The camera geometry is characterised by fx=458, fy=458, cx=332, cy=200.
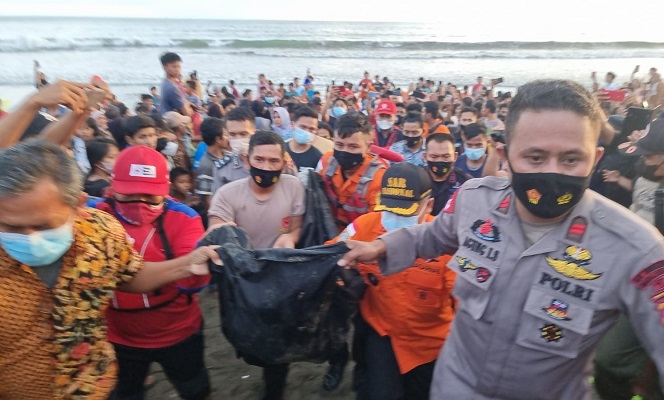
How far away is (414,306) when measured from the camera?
106 inches

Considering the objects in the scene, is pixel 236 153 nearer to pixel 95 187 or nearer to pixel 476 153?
pixel 95 187

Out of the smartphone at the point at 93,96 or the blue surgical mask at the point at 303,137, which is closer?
the smartphone at the point at 93,96

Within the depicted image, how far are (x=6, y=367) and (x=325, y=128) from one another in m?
6.01

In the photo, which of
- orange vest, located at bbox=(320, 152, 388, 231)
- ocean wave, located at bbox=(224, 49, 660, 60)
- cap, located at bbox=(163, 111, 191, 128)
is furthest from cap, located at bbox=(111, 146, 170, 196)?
ocean wave, located at bbox=(224, 49, 660, 60)

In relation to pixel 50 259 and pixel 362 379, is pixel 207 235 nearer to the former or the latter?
pixel 50 259

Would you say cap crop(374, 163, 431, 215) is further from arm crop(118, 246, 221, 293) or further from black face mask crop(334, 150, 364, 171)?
black face mask crop(334, 150, 364, 171)

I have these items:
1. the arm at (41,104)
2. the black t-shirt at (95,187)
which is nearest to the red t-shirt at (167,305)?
the arm at (41,104)

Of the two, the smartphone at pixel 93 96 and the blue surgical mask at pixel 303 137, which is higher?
the smartphone at pixel 93 96

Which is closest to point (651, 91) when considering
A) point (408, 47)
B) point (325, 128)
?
point (325, 128)

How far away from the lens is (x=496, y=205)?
72.8 inches

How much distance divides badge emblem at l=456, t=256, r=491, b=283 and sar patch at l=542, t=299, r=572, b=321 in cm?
24

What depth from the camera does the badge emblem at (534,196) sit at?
162 cm

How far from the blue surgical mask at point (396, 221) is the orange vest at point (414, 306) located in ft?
0.21

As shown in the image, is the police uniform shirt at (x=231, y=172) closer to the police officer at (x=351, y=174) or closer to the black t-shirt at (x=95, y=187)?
the police officer at (x=351, y=174)
